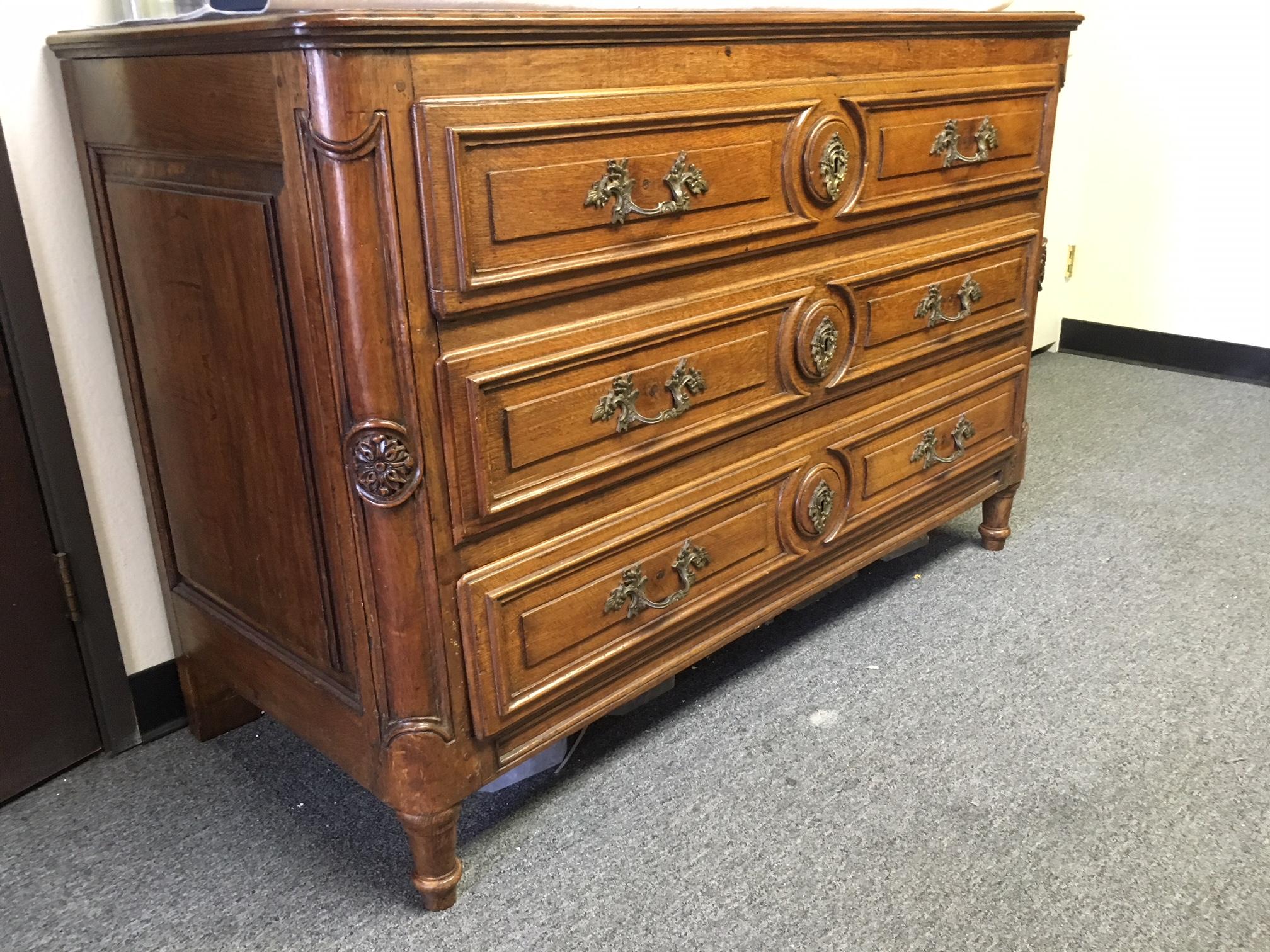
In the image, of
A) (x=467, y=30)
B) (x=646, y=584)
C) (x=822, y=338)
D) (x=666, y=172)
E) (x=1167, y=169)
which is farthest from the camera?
(x=1167, y=169)

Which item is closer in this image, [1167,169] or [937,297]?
[937,297]

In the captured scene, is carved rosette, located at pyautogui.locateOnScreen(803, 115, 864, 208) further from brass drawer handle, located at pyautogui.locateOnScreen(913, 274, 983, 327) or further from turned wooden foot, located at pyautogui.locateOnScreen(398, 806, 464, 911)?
turned wooden foot, located at pyautogui.locateOnScreen(398, 806, 464, 911)

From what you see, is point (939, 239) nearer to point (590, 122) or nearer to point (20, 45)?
point (590, 122)

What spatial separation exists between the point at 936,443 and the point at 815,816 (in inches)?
27.5


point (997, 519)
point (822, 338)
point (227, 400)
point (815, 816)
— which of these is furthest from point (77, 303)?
point (997, 519)

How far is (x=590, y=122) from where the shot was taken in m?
1.05

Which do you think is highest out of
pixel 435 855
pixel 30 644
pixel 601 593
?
pixel 601 593

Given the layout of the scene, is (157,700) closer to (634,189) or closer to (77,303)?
(77,303)

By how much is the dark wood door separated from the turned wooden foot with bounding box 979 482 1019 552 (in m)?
1.57

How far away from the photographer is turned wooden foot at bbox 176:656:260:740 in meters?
1.46

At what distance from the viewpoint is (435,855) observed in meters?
1.16

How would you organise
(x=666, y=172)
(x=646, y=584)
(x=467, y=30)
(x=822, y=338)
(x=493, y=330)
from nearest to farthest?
(x=467, y=30) → (x=493, y=330) → (x=666, y=172) → (x=646, y=584) → (x=822, y=338)

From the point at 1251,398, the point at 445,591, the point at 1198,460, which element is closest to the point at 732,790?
the point at 445,591

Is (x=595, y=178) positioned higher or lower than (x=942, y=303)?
higher
